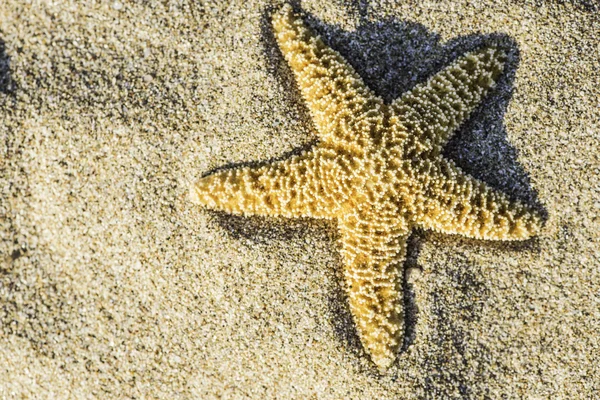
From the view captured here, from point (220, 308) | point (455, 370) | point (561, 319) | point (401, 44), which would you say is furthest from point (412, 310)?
point (401, 44)

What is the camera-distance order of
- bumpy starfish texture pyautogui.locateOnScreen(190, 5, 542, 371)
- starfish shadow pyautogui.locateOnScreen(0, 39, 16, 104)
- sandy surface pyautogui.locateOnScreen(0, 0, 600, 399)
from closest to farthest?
bumpy starfish texture pyautogui.locateOnScreen(190, 5, 542, 371) → sandy surface pyautogui.locateOnScreen(0, 0, 600, 399) → starfish shadow pyautogui.locateOnScreen(0, 39, 16, 104)

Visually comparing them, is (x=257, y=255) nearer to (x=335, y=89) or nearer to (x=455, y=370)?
(x=335, y=89)

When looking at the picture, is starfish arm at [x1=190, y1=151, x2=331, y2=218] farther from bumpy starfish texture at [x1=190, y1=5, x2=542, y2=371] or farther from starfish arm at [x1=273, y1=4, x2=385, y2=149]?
starfish arm at [x1=273, y1=4, x2=385, y2=149]

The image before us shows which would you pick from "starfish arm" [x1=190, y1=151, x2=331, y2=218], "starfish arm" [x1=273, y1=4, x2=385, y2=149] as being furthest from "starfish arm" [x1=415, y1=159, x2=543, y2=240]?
"starfish arm" [x1=190, y1=151, x2=331, y2=218]

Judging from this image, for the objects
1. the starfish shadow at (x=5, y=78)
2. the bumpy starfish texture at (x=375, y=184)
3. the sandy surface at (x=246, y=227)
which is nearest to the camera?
the bumpy starfish texture at (x=375, y=184)

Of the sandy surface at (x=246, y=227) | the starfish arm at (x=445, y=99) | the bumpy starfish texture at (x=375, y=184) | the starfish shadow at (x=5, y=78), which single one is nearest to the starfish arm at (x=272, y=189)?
the bumpy starfish texture at (x=375, y=184)

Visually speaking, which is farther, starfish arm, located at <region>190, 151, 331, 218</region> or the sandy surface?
the sandy surface

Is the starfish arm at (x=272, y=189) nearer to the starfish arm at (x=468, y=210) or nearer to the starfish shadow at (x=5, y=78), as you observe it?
the starfish arm at (x=468, y=210)
